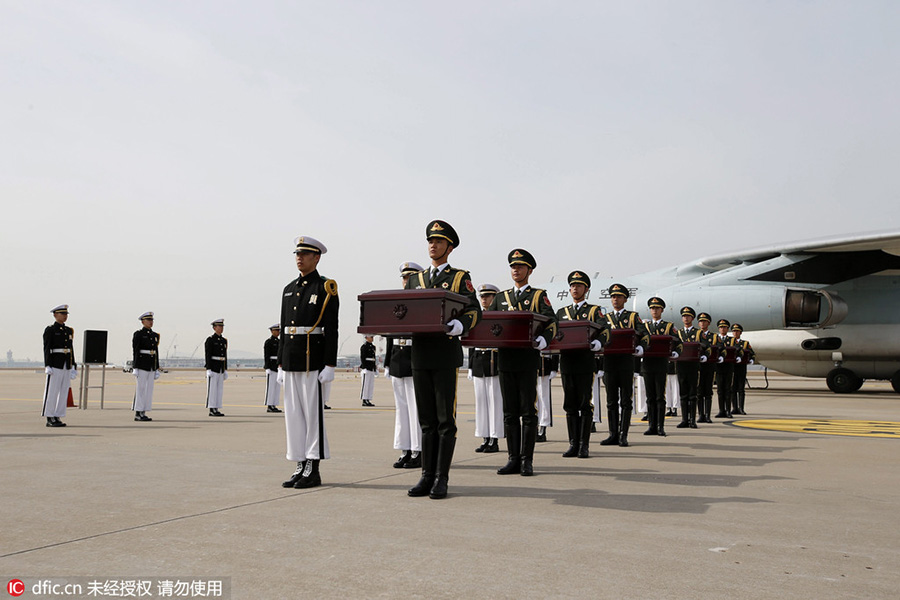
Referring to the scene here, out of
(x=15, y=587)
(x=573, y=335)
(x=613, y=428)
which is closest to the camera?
(x=15, y=587)

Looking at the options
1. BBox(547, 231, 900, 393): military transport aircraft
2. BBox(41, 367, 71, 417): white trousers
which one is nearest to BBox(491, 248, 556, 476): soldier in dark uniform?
BBox(41, 367, 71, 417): white trousers

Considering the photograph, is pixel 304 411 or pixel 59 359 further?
pixel 59 359

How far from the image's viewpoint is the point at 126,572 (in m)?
3.10

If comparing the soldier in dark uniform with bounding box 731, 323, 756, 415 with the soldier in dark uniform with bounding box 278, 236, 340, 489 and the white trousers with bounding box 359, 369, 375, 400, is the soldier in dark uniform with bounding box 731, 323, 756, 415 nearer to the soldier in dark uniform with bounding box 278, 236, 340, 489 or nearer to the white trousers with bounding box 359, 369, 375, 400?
the white trousers with bounding box 359, 369, 375, 400

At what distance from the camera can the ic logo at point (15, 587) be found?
2.82 m

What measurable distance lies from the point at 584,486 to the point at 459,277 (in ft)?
6.12

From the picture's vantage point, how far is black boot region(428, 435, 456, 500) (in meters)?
5.07

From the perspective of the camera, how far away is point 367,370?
17.9 meters

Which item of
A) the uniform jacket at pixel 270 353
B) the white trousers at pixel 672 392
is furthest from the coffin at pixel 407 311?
the uniform jacket at pixel 270 353

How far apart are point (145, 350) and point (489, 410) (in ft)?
25.6

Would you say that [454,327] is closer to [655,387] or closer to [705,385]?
[655,387]

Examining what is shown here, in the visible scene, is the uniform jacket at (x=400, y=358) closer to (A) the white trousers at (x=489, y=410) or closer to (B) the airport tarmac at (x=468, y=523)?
(B) the airport tarmac at (x=468, y=523)

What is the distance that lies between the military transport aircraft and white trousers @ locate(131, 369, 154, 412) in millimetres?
14561

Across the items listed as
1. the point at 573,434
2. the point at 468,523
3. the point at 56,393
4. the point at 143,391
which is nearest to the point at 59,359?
the point at 56,393
